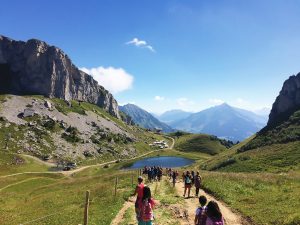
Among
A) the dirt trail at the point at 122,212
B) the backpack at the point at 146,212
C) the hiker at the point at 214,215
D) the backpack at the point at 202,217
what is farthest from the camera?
the dirt trail at the point at 122,212

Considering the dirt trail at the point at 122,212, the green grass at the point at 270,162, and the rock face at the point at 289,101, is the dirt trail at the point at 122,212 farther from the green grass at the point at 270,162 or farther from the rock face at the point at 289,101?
the rock face at the point at 289,101

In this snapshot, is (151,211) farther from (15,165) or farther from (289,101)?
(289,101)

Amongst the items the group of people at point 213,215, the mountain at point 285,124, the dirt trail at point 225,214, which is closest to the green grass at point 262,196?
the dirt trail at point 225,214

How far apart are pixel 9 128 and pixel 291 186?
156418mm

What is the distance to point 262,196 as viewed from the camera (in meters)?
36.2

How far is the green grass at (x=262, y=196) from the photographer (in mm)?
27781

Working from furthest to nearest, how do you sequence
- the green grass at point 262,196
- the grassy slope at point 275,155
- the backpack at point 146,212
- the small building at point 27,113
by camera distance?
1. the small building at point 27,113
2. the grassy slope at point 275,155
3. the green grass at point 262,196
4. the backpack at point 146,212

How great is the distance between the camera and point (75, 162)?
161 metres

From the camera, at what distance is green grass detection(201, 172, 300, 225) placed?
27.8 m

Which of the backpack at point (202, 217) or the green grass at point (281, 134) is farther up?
the green grass at point (281, 134)

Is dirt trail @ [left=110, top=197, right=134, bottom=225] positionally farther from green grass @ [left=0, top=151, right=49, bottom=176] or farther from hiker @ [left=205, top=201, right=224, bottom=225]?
green grass @ [left=0, top=151, right=49, bottom=176]

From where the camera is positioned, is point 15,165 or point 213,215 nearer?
point 213,215

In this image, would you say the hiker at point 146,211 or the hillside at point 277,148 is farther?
the hillside at point 277,148

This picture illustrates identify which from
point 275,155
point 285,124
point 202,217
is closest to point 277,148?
point 275,155
